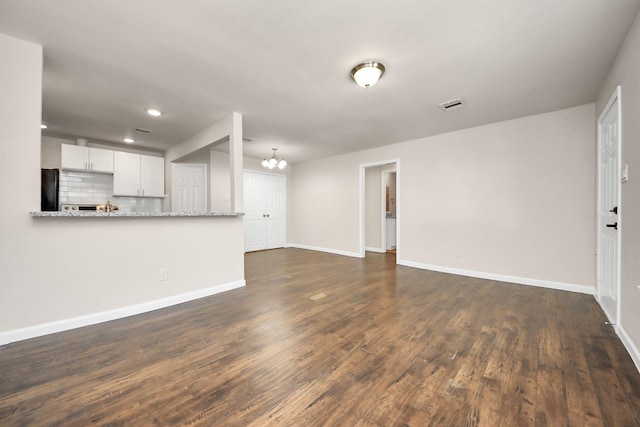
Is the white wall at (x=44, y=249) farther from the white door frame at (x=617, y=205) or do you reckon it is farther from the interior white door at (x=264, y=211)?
the white door frame at (x=617, y=205)

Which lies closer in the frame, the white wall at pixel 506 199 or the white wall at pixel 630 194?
the white wall at pixel 630 194

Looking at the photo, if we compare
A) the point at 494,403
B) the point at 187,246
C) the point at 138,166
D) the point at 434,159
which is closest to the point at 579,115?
the point at 434,159

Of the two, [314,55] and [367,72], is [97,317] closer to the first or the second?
[314,55]

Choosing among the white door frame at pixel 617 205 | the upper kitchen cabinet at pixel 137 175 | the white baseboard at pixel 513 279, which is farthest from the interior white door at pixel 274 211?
the white door frame at pixel 617 205

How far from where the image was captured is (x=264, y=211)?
6.87 metres

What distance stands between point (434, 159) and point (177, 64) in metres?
4.16

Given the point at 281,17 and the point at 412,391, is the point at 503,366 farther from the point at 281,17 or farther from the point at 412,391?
the point at 281,17

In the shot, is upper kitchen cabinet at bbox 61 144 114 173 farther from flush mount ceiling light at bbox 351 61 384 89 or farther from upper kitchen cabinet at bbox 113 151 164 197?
flush mount ceiling light at bbox 351 61 384 89

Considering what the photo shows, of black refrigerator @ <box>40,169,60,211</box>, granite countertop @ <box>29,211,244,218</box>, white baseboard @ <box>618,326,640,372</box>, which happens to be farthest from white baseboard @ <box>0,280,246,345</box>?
white baseboard @ <box>618,326,640,372</box>

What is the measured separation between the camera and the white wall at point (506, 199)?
3.29 m

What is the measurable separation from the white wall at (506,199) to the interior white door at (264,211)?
2949 mm

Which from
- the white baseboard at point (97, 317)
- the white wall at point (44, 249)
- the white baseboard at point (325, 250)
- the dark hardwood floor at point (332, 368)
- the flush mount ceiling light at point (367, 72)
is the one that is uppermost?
the flush mount ceiling light at point (367, 72)

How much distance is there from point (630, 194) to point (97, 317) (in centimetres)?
475

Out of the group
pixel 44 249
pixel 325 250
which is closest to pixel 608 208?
pixel 325 250
